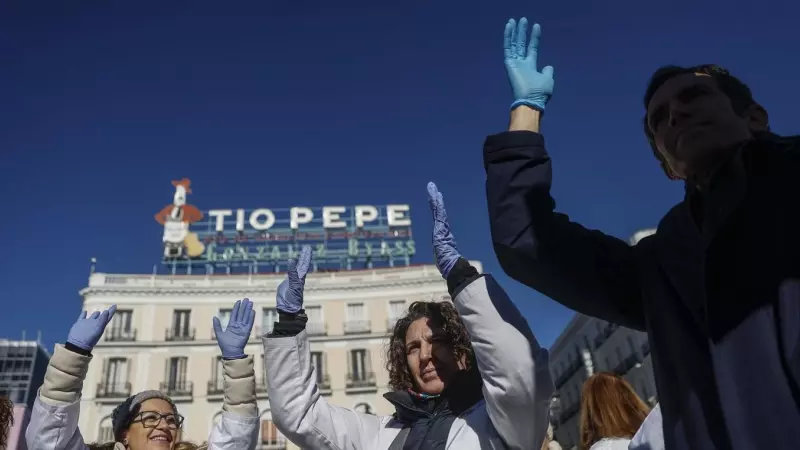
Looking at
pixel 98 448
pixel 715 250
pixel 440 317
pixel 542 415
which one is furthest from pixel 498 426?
pixel 98 448

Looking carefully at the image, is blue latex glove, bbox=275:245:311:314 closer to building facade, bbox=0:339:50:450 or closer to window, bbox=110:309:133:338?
window, bbox=110:309:133:338

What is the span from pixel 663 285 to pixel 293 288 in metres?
2.29

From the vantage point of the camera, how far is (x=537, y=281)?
4.63 feet

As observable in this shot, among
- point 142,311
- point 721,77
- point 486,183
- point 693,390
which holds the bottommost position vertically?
point 693,390

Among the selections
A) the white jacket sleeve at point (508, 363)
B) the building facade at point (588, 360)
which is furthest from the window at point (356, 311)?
the white jacket sleeve at point (508, 363)

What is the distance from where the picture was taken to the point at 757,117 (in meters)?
1.34

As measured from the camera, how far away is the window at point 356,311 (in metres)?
32.8

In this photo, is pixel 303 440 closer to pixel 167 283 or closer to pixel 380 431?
pixel 380 431

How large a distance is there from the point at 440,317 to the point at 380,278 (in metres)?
30.9

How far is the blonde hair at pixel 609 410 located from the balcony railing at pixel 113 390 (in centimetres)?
2937

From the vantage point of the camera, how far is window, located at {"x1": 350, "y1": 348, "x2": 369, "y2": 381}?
3134 centimetres

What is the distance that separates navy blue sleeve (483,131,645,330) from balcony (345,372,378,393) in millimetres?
30344

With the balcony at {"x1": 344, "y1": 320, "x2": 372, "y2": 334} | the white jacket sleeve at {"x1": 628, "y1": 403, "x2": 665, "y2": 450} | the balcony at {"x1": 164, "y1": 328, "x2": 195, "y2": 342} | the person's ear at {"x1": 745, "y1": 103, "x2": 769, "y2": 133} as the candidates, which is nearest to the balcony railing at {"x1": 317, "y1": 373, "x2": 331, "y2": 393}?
the balcony at {"x1": 344, "y1": 320, "x2": 372, "y2": 334}

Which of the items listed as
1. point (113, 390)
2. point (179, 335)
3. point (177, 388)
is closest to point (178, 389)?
point (177, 388)
